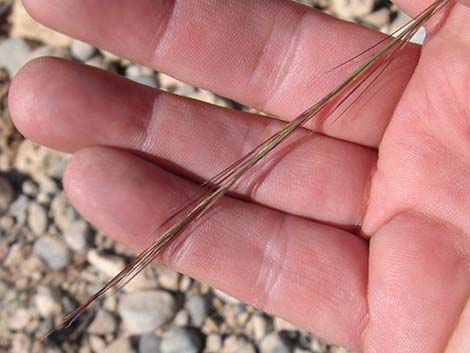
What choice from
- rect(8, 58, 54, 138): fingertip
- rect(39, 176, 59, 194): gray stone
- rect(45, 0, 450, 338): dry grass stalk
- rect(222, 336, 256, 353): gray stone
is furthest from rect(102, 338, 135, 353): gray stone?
rect(8, 58, 54, 138): fingertip

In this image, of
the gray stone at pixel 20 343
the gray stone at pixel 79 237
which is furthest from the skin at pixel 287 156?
the gray stone at pixel 20 343

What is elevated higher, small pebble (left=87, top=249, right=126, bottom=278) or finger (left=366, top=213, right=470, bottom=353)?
finger (left=366, top=213, right=470, bottom=353)

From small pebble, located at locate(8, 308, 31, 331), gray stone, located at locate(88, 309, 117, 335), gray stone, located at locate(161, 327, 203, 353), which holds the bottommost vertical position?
small pebble, located at locate(8, 308, 31, 331)

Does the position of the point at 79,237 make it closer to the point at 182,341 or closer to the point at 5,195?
the point at 5,195

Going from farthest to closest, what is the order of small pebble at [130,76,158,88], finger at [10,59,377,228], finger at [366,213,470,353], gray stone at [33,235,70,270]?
small pebble at [130,76,158,88]
gray stone at [33,235,70,270]
finger at [10,59,377,228]
finger at [366,213,470,353]

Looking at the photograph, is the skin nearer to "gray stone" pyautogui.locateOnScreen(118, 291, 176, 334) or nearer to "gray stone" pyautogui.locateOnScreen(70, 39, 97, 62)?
"gray stone" pyautogui.locateOnScreen(118, 291, 176, 334)

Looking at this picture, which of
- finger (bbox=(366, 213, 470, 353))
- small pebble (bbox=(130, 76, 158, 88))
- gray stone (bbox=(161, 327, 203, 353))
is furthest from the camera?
small pebble (bbox=(130, 76, 158, 88))
